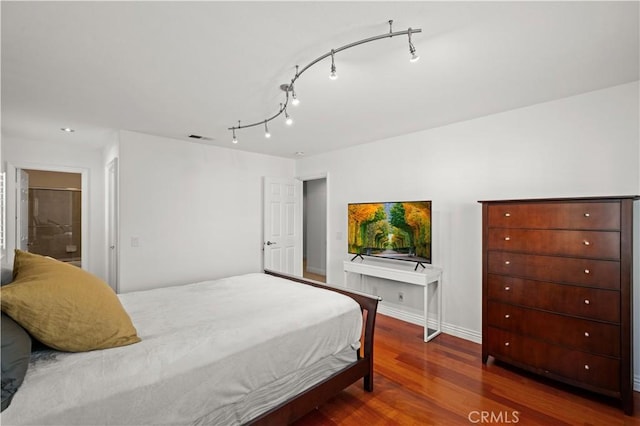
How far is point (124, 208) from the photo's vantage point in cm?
356

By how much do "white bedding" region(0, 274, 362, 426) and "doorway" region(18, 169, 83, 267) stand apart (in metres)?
4.66

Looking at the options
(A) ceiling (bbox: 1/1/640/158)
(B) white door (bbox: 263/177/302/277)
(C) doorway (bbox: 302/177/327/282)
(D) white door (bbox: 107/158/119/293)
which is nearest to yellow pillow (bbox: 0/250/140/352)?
(A) ceiling (bbox: 1/1/640/158)

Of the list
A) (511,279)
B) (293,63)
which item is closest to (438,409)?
(511,279)

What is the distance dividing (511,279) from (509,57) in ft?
5.85

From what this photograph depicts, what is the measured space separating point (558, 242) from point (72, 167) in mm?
5935

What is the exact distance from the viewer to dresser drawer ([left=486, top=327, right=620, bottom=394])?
2.16 meters

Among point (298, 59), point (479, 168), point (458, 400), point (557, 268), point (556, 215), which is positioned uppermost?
point (298, 59)

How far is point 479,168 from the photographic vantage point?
10.6ft

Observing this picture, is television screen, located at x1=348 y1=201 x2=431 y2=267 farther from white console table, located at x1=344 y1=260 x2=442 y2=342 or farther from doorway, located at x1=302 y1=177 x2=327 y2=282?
doorway, located at x1=302 y1=177 x2=327 y2=282

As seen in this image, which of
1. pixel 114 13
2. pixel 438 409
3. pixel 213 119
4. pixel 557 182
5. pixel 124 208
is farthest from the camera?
pixel 124 208

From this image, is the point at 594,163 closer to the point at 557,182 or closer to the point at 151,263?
the point at 557,182

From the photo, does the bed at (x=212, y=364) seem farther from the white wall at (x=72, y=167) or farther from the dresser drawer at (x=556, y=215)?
the white wall at (x=72, y=167)

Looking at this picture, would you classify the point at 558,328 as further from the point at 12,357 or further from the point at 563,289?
the point at 12,357

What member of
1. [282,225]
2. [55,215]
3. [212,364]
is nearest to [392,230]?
[282,225]
